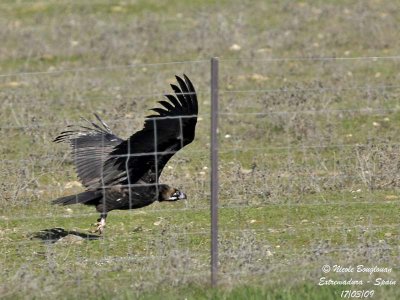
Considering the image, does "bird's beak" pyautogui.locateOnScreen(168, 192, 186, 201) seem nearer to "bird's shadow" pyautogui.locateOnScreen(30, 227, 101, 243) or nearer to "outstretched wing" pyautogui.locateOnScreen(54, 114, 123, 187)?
"outstretched wing" pyautogui.locateOnScreen(54, 114, 123, 187)

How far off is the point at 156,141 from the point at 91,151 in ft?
4.10

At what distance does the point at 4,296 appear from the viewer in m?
7.92

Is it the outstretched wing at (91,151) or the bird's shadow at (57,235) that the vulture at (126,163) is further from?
the bird's shadow at (57,235)

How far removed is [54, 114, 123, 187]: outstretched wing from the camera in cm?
1030

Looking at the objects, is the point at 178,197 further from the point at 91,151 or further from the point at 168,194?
the point at 91,151

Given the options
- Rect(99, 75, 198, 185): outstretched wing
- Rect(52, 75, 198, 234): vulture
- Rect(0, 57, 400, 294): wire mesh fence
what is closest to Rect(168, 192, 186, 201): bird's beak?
Rect(52, 75, 198, 234): vulture

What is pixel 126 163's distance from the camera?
9.95 metres

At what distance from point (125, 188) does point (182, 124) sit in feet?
3.53

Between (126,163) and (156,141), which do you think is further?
(126,163)

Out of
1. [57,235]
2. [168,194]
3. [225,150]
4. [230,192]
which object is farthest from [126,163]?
[225,150]

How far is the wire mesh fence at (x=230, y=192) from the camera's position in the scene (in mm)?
8586

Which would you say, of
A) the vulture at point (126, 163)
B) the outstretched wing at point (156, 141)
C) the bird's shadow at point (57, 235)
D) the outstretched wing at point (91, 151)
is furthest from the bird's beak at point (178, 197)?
the bird's shadow at point (57, 235)

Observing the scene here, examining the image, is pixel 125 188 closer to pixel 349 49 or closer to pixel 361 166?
pixel 361 166

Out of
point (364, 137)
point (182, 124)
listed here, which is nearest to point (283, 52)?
point (364, 137)
